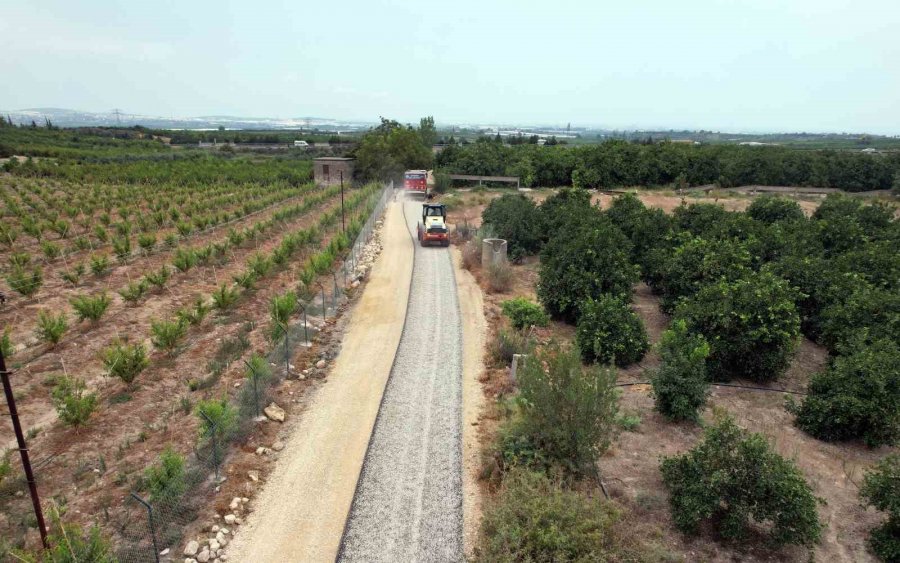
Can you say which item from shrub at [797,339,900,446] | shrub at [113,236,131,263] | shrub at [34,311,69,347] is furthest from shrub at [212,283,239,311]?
shrub at [797,339,900,446]

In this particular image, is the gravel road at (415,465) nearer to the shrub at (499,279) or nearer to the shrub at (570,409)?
the shrub at (570,409)

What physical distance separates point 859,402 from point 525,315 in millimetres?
9574

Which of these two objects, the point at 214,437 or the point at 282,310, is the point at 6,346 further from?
the point at 214,437

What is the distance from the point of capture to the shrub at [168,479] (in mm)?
9203

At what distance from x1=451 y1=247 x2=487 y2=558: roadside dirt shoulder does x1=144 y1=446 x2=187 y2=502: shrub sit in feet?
17.5

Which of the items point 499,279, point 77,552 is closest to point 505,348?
point 499,279

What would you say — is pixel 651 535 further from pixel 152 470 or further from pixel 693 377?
pixel 152 470

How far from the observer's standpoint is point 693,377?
12.2 m

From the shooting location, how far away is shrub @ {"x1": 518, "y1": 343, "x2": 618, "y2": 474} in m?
9.89

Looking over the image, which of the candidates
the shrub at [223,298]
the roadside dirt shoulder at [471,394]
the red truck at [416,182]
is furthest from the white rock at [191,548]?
the red truck at [416,182]

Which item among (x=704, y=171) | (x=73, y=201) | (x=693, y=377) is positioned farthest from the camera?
(x=704, y=171)

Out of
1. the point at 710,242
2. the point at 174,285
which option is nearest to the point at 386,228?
the point at 174,285

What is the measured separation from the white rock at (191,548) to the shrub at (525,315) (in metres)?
12.1

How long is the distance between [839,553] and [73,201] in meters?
51.6
